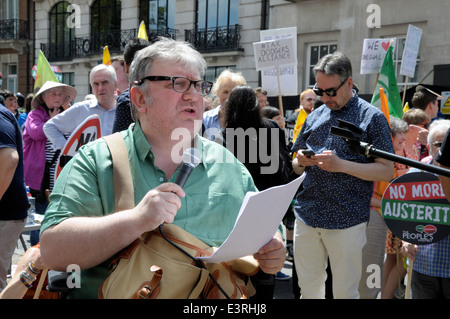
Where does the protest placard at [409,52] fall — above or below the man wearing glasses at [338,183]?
above

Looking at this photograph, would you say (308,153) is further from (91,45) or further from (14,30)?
(14,30)

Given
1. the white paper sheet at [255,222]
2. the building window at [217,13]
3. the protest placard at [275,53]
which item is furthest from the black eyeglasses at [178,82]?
the building window at [217,13]

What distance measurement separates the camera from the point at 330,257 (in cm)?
356

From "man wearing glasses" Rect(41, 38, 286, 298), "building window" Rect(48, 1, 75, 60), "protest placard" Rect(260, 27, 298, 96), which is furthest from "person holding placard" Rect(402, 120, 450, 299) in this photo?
"building window" Rect(48, 1, 75, 60)

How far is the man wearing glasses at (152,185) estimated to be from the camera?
155 centimetres

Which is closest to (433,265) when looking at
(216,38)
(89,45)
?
(216,38)

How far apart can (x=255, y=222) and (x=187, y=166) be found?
298 mm

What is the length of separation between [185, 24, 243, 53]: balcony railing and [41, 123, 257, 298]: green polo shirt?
1594 cm

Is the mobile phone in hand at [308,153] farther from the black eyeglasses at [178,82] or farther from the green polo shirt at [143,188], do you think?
the black eyeglasses at [178,82]

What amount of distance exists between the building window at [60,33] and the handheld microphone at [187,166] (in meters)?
24.5

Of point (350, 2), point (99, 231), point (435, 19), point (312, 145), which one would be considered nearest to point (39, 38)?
point (350, 2)

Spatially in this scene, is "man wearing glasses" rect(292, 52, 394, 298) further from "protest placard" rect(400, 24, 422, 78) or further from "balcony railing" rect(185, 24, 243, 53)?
"balcony railing" rect(185, 24, 243, 53)
